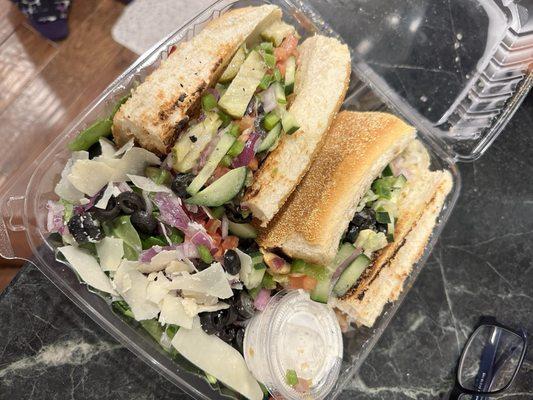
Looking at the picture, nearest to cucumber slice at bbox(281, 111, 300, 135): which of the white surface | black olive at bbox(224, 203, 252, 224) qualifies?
black olive at bbox(224, 203, 252, 224)

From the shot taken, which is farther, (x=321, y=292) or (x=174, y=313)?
(x=321, y=292)

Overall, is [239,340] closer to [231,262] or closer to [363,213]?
[231,262]

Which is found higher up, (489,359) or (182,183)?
(182,183)

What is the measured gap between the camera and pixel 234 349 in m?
2.64

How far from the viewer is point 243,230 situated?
267 centimetres

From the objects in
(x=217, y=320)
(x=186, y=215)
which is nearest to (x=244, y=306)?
(x=217, y=320)

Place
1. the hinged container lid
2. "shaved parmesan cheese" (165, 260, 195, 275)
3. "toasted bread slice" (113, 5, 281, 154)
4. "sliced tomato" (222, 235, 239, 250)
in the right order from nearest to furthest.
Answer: "toasted bread slice" (113, 5, 281, 154)
"shaved parmesan cheese" (165, 260, 195, 275)
"sliced tomato" (222, 235, 239, 250)
the hinged container lid

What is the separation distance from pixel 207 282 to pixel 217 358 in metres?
0.34

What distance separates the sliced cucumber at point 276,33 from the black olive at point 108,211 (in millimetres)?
928

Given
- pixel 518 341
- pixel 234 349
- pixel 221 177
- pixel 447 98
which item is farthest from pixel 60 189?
pixel 518 341

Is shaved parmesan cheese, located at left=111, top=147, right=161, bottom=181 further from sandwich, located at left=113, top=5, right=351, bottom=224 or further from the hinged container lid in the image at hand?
the hinged container lid

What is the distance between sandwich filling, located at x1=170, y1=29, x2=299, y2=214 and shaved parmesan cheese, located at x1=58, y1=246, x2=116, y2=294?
451 millimetres

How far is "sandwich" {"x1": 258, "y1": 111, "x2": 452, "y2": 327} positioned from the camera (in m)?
2.60

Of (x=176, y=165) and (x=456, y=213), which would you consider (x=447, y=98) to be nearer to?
(x=456, y=213)
